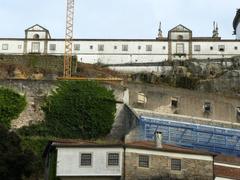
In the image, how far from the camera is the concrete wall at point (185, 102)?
72250 millimetres

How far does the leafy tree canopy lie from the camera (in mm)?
67312

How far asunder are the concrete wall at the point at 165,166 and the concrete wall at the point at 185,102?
24.3 m

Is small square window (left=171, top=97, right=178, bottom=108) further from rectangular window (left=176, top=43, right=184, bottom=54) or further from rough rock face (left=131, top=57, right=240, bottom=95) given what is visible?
rectangular window (left=176, top=43, right=184, bottom=54)

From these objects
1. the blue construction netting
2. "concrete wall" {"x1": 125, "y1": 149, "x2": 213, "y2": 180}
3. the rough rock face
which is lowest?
"concrete wall" {"x1": 125, "y1": 149, "x2": 213, "y2": 180}

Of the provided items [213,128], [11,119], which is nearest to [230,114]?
[213,128]

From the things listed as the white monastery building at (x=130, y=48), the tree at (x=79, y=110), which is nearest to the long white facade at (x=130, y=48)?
the white monastery building at (x=130, y=48)

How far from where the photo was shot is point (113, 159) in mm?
46188

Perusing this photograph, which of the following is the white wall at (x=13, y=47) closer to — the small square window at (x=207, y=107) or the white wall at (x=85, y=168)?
the small square window at (x=207, y=107)

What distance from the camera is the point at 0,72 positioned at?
83938 mm

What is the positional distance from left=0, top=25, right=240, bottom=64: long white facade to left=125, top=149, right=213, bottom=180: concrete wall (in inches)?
1954

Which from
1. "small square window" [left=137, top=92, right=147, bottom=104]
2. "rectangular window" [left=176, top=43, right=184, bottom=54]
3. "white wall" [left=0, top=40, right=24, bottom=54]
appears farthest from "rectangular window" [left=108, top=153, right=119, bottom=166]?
"white wall" [left=0, top=40, right=24, bottom=54]

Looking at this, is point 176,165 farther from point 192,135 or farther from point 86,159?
point 192,135

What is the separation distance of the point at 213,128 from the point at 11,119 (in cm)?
1797

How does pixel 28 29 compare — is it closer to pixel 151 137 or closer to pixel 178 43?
pixel 178 43
